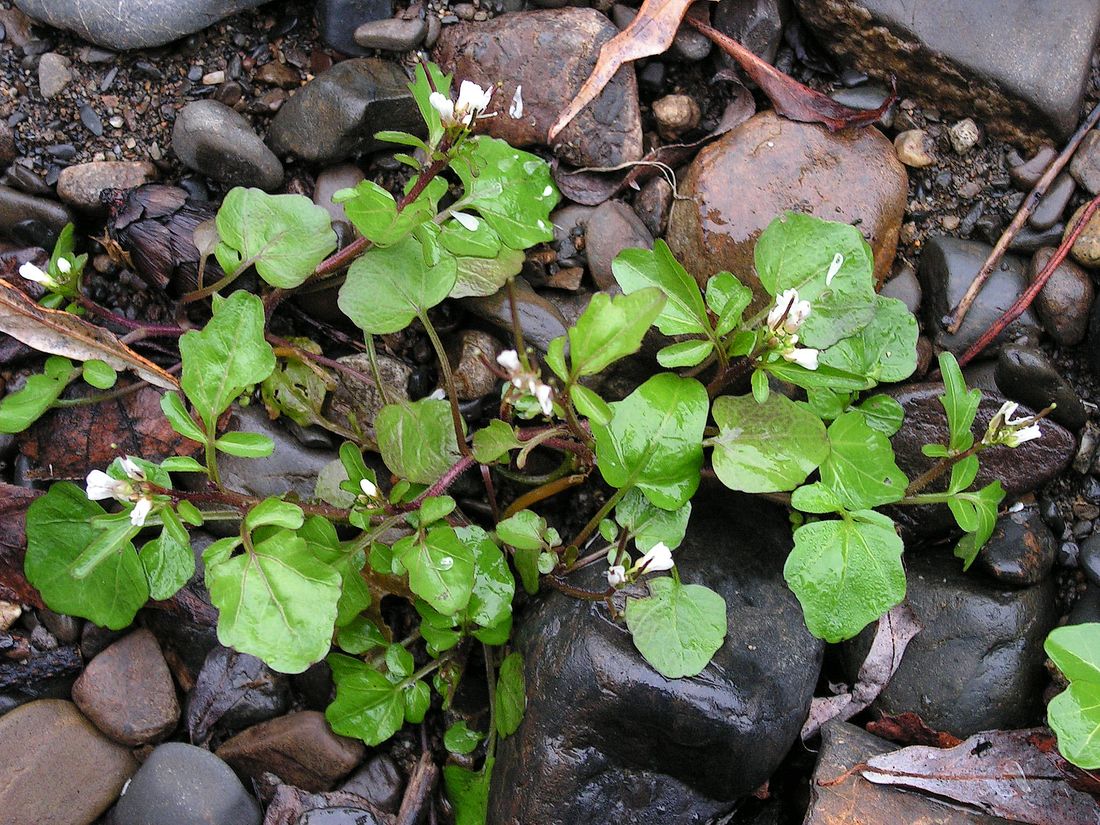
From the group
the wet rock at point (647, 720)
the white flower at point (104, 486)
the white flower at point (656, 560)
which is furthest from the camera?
the wet rock at point (647, 720)

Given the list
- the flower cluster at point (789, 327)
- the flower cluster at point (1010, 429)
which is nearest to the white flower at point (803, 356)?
the flower cluster at point (789, 327)

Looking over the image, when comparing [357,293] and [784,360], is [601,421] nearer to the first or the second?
[784,360]

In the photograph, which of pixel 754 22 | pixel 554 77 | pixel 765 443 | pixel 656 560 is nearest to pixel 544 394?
pixel 656 560

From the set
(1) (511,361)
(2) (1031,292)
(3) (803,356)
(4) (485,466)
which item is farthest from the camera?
(2) (1031,292)

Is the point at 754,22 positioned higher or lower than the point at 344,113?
higher

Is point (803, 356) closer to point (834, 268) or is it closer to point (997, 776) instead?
point (834, 268)

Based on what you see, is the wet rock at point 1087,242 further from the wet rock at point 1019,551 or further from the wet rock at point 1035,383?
the wet rock at point 1019,551
